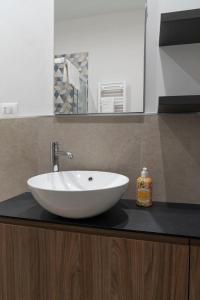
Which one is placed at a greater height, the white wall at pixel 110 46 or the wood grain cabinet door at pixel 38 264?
the white wall at pixel 110 46

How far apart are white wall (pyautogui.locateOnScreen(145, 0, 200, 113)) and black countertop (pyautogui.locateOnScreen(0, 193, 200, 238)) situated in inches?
19.0

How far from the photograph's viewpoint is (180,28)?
1041 mm

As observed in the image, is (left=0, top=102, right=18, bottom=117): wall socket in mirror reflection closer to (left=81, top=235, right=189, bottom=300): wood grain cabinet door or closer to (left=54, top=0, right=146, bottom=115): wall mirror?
(left=54, top=0, right=146, bottom=115): wall mirror

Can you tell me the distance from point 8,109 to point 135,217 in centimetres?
96

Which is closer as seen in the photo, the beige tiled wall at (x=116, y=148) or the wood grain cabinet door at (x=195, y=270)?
the wood grain cabinet door at (x=195, y=270)

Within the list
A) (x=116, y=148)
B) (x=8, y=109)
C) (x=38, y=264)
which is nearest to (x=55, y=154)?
(x=116, y=148)

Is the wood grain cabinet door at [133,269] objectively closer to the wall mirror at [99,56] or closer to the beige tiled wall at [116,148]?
the beige tiled wall at [116,148]

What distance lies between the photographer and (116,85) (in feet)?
4.22

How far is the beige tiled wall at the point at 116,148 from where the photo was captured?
3.93 feet

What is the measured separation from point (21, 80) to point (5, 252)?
92cm

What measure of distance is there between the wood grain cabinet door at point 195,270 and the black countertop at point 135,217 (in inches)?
1.4

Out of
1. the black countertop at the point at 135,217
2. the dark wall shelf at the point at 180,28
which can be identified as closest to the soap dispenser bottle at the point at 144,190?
the black countertop at the point at 135,217

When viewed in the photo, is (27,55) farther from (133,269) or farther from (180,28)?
(133,269)

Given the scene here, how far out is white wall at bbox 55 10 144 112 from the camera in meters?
1.25
